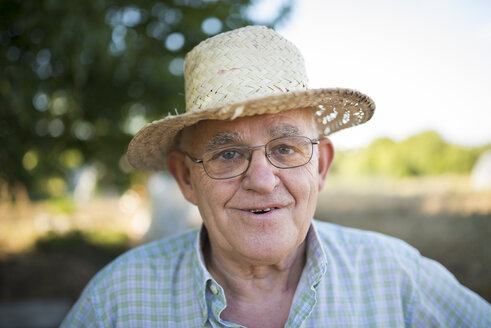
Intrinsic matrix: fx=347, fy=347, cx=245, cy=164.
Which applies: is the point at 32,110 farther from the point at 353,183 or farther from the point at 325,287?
the point at 353,183

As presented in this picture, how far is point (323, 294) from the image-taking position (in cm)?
184

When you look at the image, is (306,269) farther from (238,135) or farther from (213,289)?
(238,135)

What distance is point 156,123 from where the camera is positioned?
1701mm

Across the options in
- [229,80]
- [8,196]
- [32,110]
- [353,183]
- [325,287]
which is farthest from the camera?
[353,183]

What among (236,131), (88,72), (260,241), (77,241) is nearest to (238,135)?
(236,131)

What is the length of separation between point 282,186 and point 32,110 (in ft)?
9.59

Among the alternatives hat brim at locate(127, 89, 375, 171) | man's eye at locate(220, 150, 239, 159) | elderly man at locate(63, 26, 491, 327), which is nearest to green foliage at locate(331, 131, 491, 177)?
hat brim at locate(127, 89, 375, 171)

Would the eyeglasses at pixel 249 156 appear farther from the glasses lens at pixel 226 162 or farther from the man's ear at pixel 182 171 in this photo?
the man's ear at pixel 182 171

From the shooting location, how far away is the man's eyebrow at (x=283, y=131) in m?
1.68

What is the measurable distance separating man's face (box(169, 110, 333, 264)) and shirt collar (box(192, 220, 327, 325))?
18cm

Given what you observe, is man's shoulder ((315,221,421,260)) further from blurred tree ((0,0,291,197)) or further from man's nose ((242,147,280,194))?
blurred tree ((0,0,291,197))

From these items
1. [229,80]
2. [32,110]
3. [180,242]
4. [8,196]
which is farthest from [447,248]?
[8,196]

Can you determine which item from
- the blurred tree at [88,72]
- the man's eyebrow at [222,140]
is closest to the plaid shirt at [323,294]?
the man's eyebrow at [222,140]

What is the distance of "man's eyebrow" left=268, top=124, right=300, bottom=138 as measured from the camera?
1.68 metres
